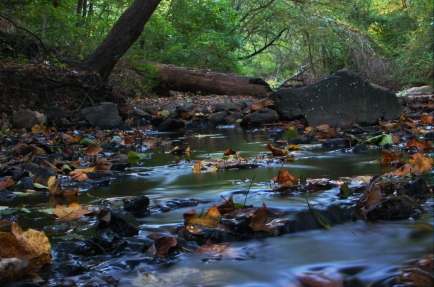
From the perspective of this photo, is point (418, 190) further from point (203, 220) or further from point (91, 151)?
point (91, 151)

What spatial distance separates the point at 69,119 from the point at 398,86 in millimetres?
13561

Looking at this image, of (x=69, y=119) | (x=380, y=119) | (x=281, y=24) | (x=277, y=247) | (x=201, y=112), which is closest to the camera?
(x=277, y=247)

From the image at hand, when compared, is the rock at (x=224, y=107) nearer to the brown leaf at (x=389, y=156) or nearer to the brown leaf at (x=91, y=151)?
the brown leaf at (x=91, y=151)

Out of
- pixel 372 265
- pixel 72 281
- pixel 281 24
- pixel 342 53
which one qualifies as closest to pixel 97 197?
pixel 72 281

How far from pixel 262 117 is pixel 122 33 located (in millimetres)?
3363

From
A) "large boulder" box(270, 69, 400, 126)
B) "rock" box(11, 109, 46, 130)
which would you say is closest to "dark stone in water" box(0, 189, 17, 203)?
"rock" box(11, 109, 46, 130)

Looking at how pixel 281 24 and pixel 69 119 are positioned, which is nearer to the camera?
pixel 69 119

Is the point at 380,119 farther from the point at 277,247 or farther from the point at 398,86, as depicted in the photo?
the point at 398,86

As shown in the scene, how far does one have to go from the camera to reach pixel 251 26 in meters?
21.9

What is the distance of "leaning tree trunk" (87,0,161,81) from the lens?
9.27m

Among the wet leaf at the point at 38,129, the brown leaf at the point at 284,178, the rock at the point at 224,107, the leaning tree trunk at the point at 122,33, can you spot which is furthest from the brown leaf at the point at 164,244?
the rock at the point at 224,107

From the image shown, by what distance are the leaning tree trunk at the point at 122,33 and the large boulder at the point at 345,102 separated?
375 cm

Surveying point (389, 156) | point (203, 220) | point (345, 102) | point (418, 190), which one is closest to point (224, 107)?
point (345, 102)

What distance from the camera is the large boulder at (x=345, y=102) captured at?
7277 mm
